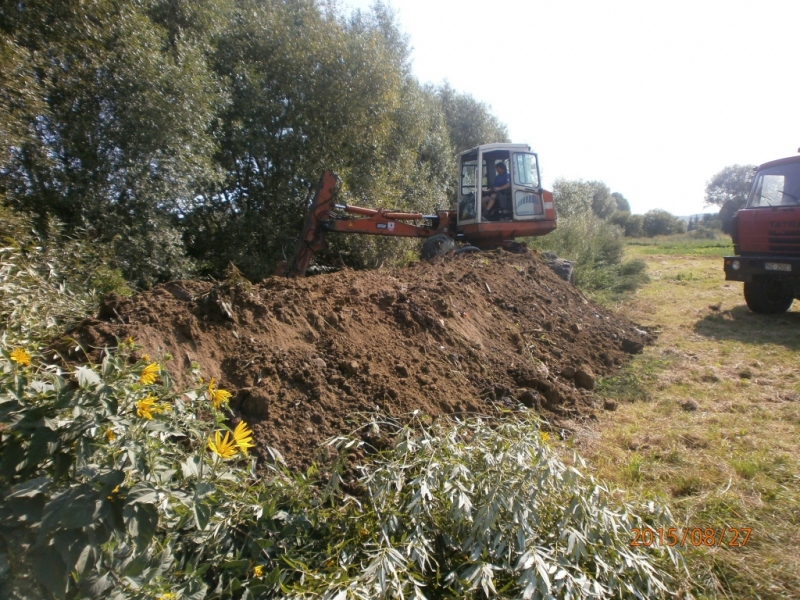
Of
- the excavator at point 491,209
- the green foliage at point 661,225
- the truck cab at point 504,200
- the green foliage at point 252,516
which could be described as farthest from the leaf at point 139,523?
the green foliage at point 661,225

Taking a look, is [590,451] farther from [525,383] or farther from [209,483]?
[209,483]

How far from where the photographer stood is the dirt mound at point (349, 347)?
342 centimetres

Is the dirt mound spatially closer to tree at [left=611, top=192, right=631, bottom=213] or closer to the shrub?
the shrub

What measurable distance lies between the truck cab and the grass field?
3.28m

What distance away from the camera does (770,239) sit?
8.41 m

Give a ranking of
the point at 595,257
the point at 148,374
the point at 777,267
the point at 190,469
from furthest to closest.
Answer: the point at 595,257 < the point at 777,267 < the point at 148,374 < the point at 190,469

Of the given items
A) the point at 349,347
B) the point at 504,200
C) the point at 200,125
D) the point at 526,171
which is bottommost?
the point at 349,347

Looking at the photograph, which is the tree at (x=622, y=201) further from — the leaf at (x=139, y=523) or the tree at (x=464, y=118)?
the leaf at (x=139, y=523)

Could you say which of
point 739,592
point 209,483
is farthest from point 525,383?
point 209,483

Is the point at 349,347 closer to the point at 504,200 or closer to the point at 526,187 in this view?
the point at 504,200

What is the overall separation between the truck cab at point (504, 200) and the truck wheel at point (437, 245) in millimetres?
631

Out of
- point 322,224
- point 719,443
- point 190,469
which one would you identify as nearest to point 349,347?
point 190,469

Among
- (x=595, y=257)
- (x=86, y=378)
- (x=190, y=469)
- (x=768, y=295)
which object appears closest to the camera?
(x=86, y=378)
